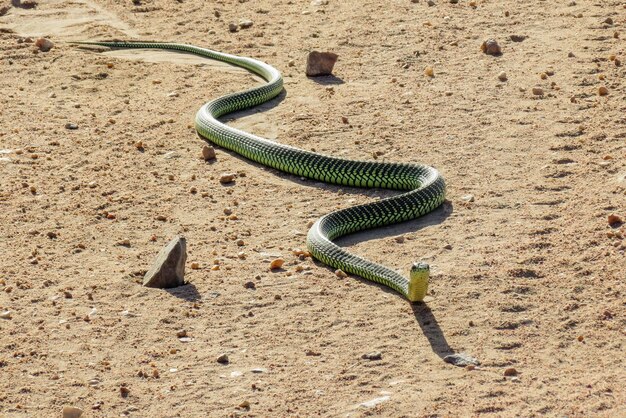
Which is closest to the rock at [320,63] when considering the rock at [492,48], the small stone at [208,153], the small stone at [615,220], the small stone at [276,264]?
the rock at [492,48]

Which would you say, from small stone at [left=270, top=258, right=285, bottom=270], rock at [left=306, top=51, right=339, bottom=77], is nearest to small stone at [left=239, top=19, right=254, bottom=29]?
rock at [left=306, top=51, right=339, bottom=77]

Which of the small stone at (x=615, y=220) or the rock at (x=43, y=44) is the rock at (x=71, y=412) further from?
the rock at (x=43, y=44)

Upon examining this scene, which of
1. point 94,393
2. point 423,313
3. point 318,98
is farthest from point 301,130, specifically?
point 94,393

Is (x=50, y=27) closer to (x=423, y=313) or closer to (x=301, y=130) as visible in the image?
(x=301, y=130)

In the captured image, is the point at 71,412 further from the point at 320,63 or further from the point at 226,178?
the point at 320,63

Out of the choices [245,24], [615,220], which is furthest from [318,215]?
[245,24]
